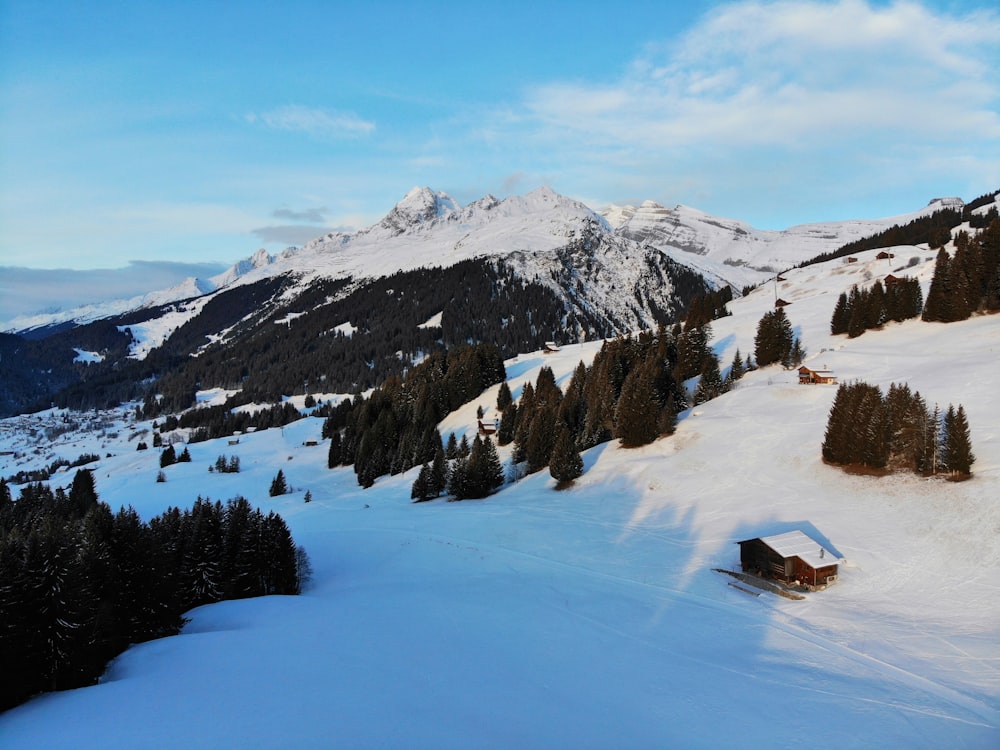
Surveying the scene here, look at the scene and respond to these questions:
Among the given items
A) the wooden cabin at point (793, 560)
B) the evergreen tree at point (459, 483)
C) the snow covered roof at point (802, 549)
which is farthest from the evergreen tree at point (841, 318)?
the snow covered roof at point (802, 549)

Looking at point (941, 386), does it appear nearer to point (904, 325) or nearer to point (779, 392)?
point (779, 392)

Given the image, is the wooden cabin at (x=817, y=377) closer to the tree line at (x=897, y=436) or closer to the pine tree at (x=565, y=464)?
the tree line at (x=897, y=436)

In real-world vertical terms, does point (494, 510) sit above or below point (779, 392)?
below

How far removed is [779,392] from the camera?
199 feet

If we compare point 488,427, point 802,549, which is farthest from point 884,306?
point 802,549

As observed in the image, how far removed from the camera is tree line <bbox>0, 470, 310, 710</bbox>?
808 inches

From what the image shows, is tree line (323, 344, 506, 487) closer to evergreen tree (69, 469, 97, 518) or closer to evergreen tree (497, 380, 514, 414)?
evergreen tree (497, 380, 514, 414)

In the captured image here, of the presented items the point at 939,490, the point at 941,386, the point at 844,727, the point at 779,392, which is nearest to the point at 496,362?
the point at 779,392

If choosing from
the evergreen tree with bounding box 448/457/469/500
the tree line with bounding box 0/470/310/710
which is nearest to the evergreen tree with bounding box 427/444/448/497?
the evergreen tree with bounding box 448/457/469/500

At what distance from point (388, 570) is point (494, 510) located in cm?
1598

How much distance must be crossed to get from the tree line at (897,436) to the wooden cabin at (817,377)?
13.8 meters

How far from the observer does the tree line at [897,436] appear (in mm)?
37000

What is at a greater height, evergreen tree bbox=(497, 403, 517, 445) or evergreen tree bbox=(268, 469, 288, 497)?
evergreen tree bbox=(497, 403, 517, 445)

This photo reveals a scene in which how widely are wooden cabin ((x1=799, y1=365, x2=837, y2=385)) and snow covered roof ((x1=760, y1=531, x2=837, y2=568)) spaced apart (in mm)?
31528
